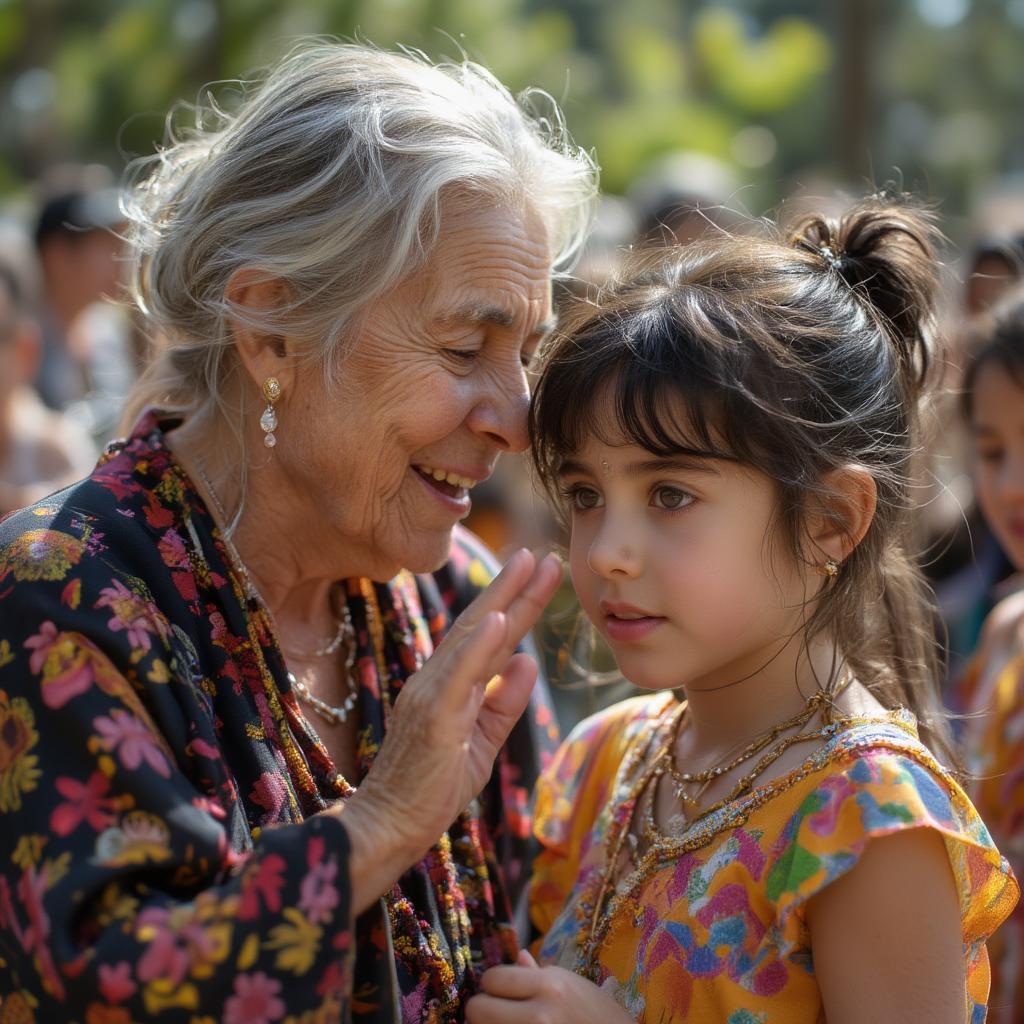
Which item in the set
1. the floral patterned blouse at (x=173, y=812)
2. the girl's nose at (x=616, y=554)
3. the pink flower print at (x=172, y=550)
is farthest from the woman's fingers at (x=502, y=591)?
the pink flower print at (x=172, y=550)

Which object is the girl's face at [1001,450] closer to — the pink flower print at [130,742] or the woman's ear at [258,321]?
the woman's ear at [258,321]

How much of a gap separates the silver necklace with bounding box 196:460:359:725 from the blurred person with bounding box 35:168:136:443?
373 cm

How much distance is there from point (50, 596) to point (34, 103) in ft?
61.8

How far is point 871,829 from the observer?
1.84 meters

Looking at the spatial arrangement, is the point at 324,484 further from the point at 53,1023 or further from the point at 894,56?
the point at 894,56

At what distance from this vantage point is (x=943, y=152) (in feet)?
98.1

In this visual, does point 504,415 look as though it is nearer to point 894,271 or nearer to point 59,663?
point 894,271

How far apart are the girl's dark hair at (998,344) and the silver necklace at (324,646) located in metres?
1.66

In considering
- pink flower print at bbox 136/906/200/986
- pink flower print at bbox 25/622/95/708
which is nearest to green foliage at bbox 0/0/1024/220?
pink flower print at bbox 25/622/95/708

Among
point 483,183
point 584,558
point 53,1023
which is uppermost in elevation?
point 483,183

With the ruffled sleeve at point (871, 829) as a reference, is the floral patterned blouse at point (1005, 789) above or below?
below

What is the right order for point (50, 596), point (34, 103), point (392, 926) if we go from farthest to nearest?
point (34, 103) → point (392, 926) → point (50, 596)

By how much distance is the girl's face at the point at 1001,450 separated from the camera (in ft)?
10.0

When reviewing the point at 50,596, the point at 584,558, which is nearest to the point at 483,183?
the point at 584,558
